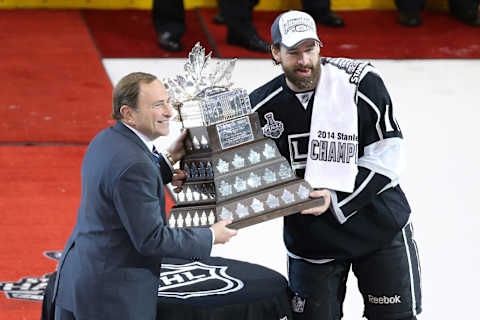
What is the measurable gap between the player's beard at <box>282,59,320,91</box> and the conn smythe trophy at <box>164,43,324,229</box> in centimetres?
20

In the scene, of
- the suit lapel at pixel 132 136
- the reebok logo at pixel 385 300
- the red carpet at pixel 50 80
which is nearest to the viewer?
the suit lapel at pixel 132 136

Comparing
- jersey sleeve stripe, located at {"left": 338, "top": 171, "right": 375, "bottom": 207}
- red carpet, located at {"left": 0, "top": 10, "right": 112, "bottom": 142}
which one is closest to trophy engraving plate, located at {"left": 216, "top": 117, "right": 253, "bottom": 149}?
jersey sleeve stripe, located at {"left": 338, "top": 171, "right": 375, "bottom": 207}

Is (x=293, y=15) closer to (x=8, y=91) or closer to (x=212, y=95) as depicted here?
(x=212, y=95)

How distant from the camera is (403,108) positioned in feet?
26.7

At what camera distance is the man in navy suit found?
326 centimetres

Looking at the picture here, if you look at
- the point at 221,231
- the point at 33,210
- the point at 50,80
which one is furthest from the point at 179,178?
the point at 50,80

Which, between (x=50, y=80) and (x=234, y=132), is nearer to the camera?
(x=234, y=132)

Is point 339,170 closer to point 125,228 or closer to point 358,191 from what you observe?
point 358,191

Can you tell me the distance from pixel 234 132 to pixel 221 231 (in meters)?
0.42

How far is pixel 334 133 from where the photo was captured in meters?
3.79

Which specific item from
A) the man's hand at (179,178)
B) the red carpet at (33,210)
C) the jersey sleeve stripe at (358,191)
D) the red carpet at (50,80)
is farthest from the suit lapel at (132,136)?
the red carpet at (50,80)

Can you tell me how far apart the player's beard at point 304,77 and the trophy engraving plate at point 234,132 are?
25 cm

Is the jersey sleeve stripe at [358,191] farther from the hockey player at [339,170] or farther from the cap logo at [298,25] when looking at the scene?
the cap logo at [298,25]

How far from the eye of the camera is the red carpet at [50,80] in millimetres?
7555
